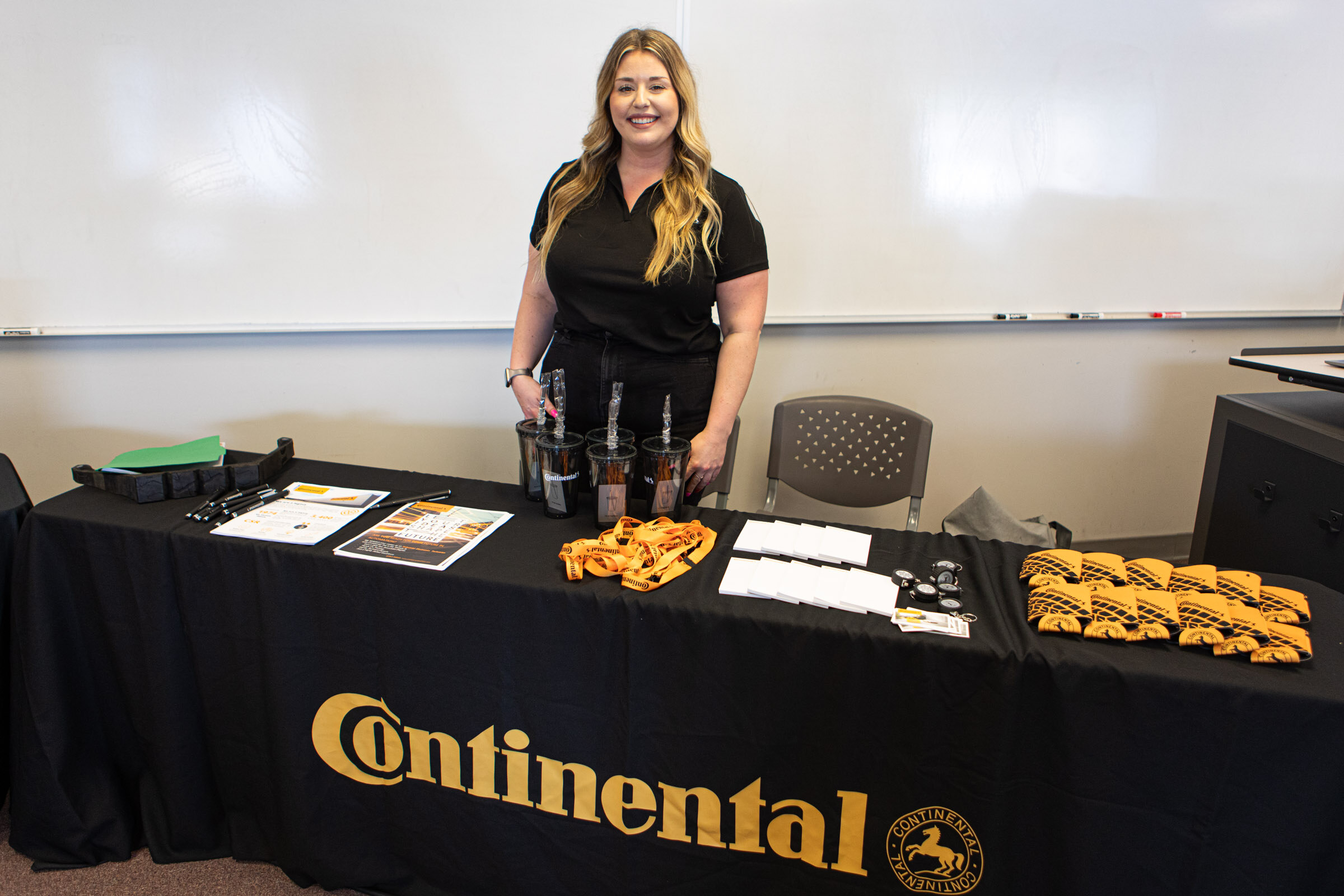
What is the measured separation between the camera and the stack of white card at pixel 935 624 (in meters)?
1.03

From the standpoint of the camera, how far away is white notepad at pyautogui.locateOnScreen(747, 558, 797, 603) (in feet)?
3.67

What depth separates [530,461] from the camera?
142cm

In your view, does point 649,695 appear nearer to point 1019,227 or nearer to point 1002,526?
point 1002,526

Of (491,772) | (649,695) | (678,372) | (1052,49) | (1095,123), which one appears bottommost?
(491,772)

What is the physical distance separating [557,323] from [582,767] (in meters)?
0.94

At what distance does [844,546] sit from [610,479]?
1.42ft

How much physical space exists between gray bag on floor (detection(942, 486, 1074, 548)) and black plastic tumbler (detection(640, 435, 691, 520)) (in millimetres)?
890

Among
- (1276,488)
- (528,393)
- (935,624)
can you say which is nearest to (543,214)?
(528,393)

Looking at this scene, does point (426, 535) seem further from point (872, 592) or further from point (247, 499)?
point (872, 592)

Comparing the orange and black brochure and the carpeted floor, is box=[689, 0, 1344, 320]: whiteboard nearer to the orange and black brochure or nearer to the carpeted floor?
the orange and black brochure

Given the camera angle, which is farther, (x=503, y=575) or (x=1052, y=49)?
(x=1052, y=49)

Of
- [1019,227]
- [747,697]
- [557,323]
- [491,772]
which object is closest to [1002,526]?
[1019,227]

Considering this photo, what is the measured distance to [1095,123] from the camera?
2172mm

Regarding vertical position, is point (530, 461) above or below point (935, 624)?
above
